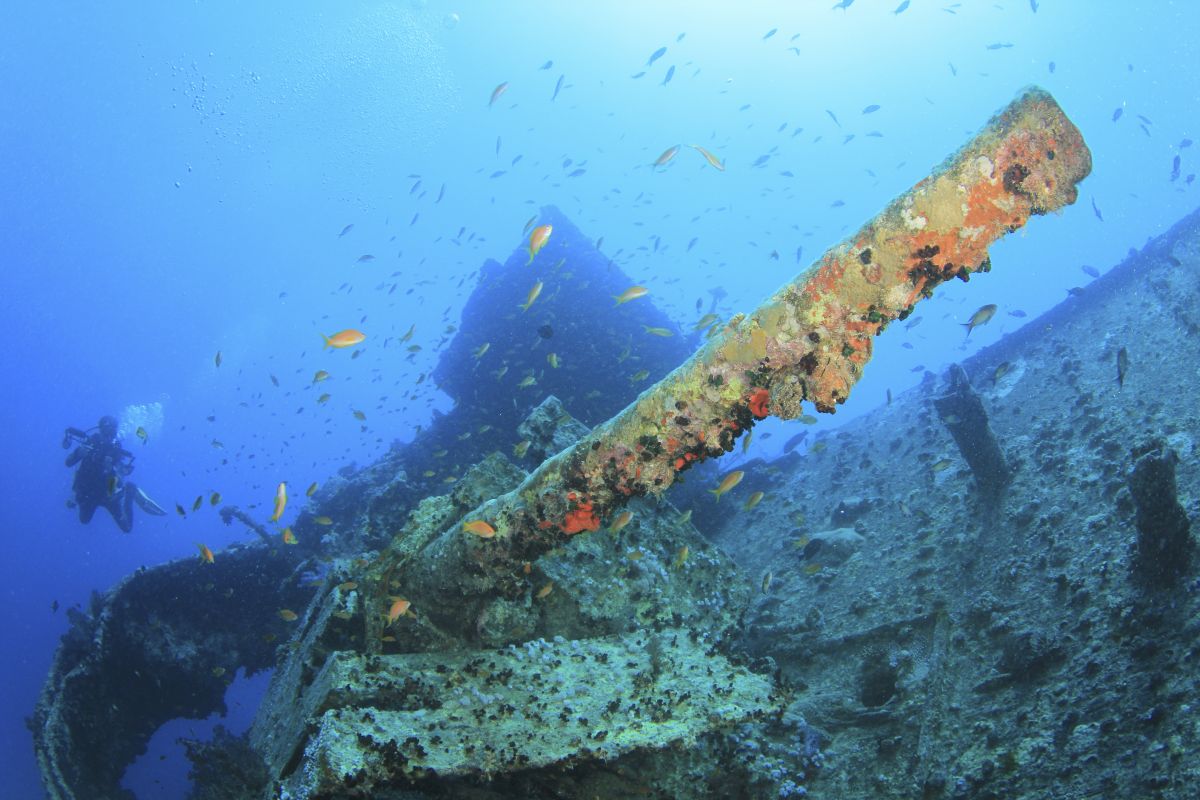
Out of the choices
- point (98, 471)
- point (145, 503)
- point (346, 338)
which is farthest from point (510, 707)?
point (98, 471)

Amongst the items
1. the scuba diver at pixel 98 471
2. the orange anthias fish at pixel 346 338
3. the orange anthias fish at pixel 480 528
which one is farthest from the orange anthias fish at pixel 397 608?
the scuba diver at pixel 98 471

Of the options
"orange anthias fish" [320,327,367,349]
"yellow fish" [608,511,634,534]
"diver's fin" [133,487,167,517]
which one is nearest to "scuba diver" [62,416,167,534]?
"diver's fin" [133,487,167,517]

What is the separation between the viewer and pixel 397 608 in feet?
15.2

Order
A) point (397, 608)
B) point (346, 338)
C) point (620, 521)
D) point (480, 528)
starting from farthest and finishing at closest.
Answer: point (346, 338) → point (620, 521) → point (397, 608) → point (480, 528)

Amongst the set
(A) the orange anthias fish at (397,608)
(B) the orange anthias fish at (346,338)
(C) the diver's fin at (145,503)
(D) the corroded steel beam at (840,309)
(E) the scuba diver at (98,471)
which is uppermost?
(E) the scuba diver at (98,471)

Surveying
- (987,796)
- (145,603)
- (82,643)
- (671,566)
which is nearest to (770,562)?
(671,566)

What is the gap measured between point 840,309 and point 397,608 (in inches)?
156

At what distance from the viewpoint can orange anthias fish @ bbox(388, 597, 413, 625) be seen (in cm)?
461

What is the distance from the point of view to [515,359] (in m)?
13.9

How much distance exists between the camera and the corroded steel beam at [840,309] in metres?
2.88

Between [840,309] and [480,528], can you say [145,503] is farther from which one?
[840,309]

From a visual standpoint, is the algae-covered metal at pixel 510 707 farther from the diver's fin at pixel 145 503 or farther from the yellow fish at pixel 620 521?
the diver's fin at pixel 145 503

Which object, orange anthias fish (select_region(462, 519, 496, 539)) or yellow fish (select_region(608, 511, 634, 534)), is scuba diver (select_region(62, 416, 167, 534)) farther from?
orange anthias fish (select_region(462, 519, 496, 539))

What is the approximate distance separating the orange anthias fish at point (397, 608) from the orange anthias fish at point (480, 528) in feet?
2.98
